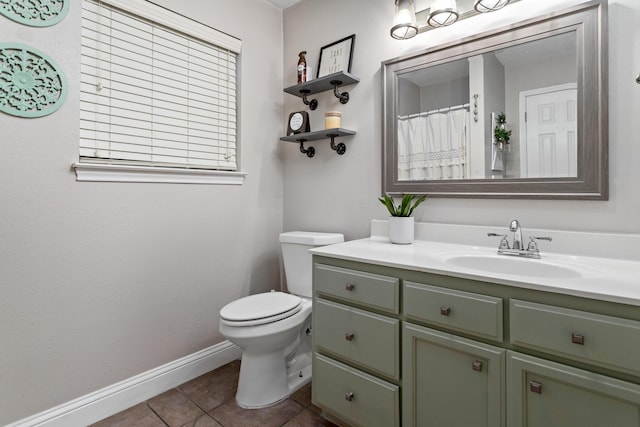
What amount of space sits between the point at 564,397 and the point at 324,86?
6.33ft

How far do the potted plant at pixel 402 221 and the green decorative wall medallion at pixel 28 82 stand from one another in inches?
65.2

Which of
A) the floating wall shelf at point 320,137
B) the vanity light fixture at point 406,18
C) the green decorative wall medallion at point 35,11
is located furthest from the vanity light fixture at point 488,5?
the green decorative wall medallion at point 35,11

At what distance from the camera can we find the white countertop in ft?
2.94

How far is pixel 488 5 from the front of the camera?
4.77ft

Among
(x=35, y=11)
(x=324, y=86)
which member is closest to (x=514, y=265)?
(x=324, y=86)

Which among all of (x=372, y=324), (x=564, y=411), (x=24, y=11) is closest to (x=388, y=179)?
(x=372, y=324)

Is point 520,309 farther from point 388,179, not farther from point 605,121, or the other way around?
point 388,179

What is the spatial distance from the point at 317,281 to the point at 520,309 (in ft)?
2.70

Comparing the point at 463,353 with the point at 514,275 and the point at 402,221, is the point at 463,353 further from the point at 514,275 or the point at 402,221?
the point at 402,221

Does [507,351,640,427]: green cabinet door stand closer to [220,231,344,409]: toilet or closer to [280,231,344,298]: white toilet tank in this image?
[220,231,344,409]: toilet

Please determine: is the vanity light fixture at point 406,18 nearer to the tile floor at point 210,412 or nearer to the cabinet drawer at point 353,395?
the cabinet drawer at point 353,395

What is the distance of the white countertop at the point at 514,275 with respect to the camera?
35.3 inches

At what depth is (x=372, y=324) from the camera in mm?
1328

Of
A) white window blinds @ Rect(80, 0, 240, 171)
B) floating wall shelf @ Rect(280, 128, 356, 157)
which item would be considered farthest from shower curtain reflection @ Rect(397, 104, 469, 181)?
white window blinds @ Rect(80, 0, 240, 171)
